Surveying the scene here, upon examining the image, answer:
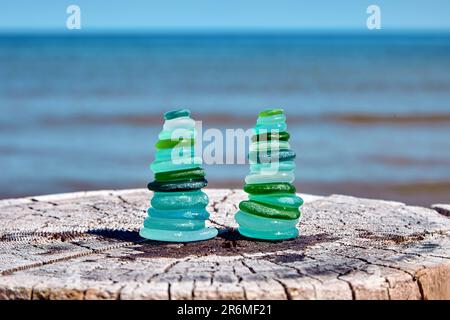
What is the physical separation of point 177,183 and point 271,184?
0.39 metres

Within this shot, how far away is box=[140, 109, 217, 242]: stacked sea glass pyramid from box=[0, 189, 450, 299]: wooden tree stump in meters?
0.08

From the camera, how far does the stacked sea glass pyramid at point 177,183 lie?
3.53 meters

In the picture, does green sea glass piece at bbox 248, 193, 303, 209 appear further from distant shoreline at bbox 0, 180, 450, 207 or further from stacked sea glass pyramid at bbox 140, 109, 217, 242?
distant shoreline at bbox 0, 180, 450, 207

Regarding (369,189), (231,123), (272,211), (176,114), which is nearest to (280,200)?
(272,211)

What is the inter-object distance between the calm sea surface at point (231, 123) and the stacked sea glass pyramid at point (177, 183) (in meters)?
4.27

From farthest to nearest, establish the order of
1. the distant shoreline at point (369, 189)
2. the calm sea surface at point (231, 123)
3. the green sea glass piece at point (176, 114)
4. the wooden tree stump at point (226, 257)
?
the calm sea surface at point (231, 123) < the distant shoreline at point (369, 189) < the green sea glass piece at point (176, 114) < the wooden tree stump at point (226, 257)

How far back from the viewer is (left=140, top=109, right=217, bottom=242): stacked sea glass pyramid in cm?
353

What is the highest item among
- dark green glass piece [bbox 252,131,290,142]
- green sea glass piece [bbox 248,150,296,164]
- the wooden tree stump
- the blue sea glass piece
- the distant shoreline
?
dark green glass piece [bbox 252,131,290,142]

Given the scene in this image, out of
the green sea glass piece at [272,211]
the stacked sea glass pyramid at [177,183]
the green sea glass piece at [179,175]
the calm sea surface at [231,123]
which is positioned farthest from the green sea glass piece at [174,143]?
the calm sea surface at [231,123]

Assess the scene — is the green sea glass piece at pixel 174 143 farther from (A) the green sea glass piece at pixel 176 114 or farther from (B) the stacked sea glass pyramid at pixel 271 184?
(B) the stacked sea glass pyramid at pixel 271 184

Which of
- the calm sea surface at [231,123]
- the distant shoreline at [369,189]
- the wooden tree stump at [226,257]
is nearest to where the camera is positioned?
the wooden tree stump at [226,257]

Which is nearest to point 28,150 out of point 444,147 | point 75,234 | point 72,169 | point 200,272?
point 72,169

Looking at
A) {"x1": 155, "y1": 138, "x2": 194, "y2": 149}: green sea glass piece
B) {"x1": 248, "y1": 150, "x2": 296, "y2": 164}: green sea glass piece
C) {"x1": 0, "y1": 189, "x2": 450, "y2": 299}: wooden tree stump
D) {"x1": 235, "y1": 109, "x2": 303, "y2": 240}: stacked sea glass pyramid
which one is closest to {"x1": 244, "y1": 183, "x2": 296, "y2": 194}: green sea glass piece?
{"x1": 235, "y1": 109, "x2": 303, "y2": 240}: stacked sea glass pyramid
